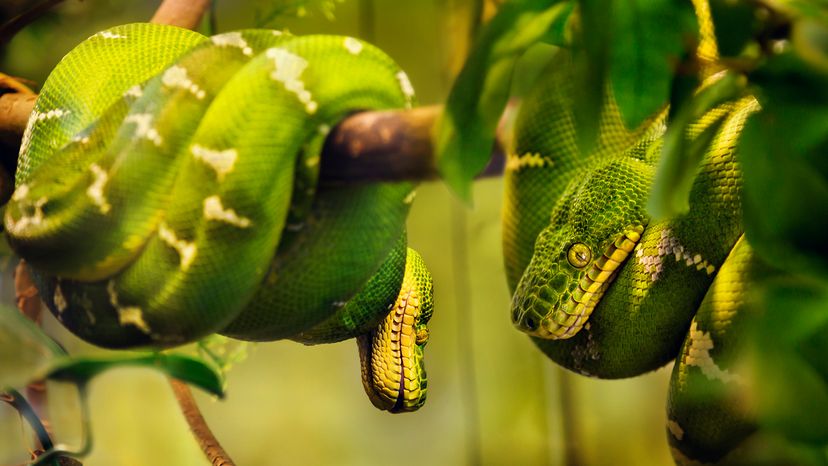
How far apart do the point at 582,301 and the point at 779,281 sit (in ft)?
2.58

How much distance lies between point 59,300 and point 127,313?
6.5 inches

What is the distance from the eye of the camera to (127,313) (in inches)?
38.8

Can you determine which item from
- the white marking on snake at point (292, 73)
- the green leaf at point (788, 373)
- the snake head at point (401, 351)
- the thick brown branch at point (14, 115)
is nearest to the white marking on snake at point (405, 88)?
the white marking on snake at point (292, 73)

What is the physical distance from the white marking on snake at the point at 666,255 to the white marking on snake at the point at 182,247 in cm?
80

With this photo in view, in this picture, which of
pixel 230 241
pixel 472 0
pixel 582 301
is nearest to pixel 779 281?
pixel 472 0

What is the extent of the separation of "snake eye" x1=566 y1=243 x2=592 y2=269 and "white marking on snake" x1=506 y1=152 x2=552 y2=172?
0.30 m

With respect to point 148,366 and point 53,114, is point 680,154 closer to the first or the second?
point 148,366

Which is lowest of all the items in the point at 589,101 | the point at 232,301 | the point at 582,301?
the point at 582,301

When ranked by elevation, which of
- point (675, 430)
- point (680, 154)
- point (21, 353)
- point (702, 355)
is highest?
point (680, 154)

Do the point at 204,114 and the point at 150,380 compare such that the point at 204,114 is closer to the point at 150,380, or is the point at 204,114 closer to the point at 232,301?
the point at 232,301

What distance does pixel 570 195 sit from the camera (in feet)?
4.59

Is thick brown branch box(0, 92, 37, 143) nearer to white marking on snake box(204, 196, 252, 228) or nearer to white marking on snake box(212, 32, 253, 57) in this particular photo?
white marking on snake box(212, 32, 253, 57)

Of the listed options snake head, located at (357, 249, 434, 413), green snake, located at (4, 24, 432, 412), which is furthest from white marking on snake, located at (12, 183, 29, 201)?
snake head, located at (357, 249, 434, 413)

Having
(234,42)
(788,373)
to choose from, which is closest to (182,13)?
(234,42)
